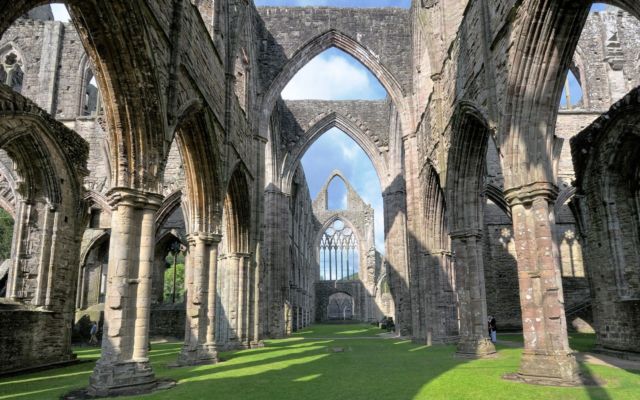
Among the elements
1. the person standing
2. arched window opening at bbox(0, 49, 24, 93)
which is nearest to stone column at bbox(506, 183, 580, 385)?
the person standing

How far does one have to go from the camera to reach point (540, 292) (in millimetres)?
7031

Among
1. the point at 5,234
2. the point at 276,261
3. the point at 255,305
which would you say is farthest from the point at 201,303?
the point at 5,234

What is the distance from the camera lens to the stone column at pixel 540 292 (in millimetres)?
6641

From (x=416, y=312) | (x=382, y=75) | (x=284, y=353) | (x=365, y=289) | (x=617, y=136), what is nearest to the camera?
(x=617, y=136)

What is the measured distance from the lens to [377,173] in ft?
81.0

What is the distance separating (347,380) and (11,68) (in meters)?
23.8

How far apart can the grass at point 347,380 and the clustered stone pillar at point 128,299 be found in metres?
0.60

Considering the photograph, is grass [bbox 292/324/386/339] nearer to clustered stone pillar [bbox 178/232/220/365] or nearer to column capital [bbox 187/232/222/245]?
clustered stone pillar [bbox 178/232/220/365]

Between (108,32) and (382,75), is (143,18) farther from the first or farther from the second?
(382,75)

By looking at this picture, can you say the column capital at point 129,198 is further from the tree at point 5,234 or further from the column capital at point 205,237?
the tree at point 5,234

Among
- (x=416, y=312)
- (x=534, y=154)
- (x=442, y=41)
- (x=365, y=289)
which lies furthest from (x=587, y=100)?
(x=365, y=289)

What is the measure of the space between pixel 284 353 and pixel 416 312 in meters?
5.52

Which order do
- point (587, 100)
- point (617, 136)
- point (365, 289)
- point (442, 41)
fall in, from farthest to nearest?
point (365, 289) → point (587, 100) → point (442, 41) → point (617, 136)

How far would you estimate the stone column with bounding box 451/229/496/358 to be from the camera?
407 inches
